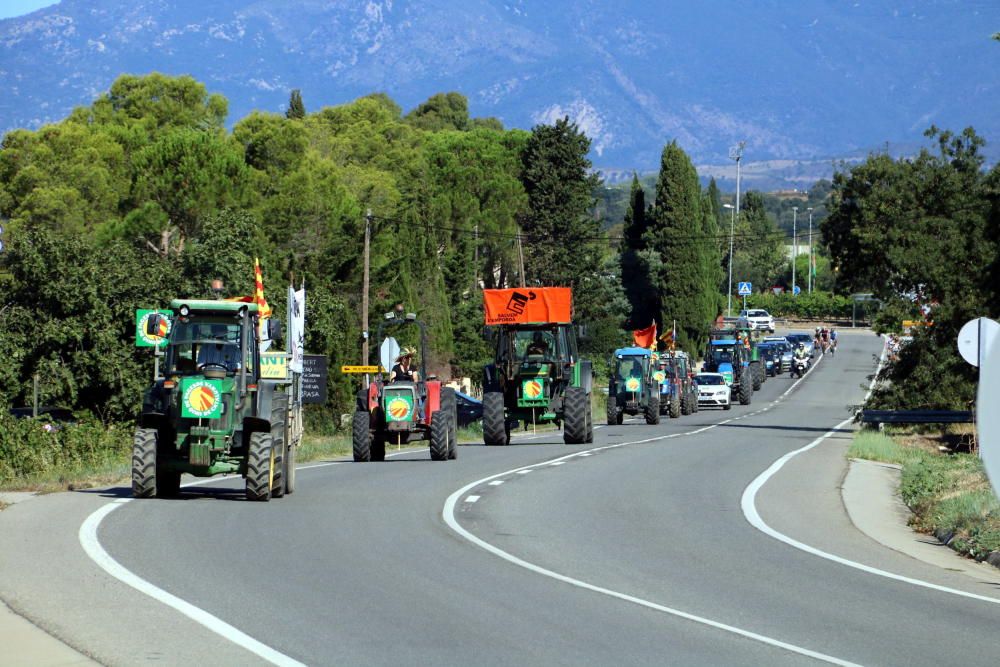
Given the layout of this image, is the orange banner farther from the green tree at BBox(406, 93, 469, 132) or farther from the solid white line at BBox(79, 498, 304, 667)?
the green tree at BBox(406, 93, 469, 132)

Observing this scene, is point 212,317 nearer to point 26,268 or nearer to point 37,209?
point 26,268

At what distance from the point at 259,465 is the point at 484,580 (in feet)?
20.4

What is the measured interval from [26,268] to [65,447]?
63.2ft

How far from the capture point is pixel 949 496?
2039 centimetres

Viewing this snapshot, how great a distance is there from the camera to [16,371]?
155ft

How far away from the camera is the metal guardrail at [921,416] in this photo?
120ft

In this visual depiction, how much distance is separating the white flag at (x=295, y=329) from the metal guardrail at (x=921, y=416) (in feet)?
51.1

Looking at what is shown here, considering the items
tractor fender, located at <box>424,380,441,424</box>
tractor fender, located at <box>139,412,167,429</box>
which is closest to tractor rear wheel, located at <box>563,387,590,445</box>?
tractor fender, located at <box>424,380,441,424</box>

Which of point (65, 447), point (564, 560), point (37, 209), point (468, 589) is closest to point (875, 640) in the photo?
point (468, 589)

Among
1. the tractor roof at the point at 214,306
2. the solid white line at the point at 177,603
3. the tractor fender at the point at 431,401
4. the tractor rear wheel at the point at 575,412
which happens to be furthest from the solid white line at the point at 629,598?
the tractor rear wheel at the point at 575,412

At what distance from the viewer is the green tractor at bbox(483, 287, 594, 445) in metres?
33.4

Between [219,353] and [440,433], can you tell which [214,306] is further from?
[440,433]

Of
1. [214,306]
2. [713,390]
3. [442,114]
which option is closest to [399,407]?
[214,306]

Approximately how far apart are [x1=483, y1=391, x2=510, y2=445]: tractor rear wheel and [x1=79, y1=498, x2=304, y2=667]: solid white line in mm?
17964
